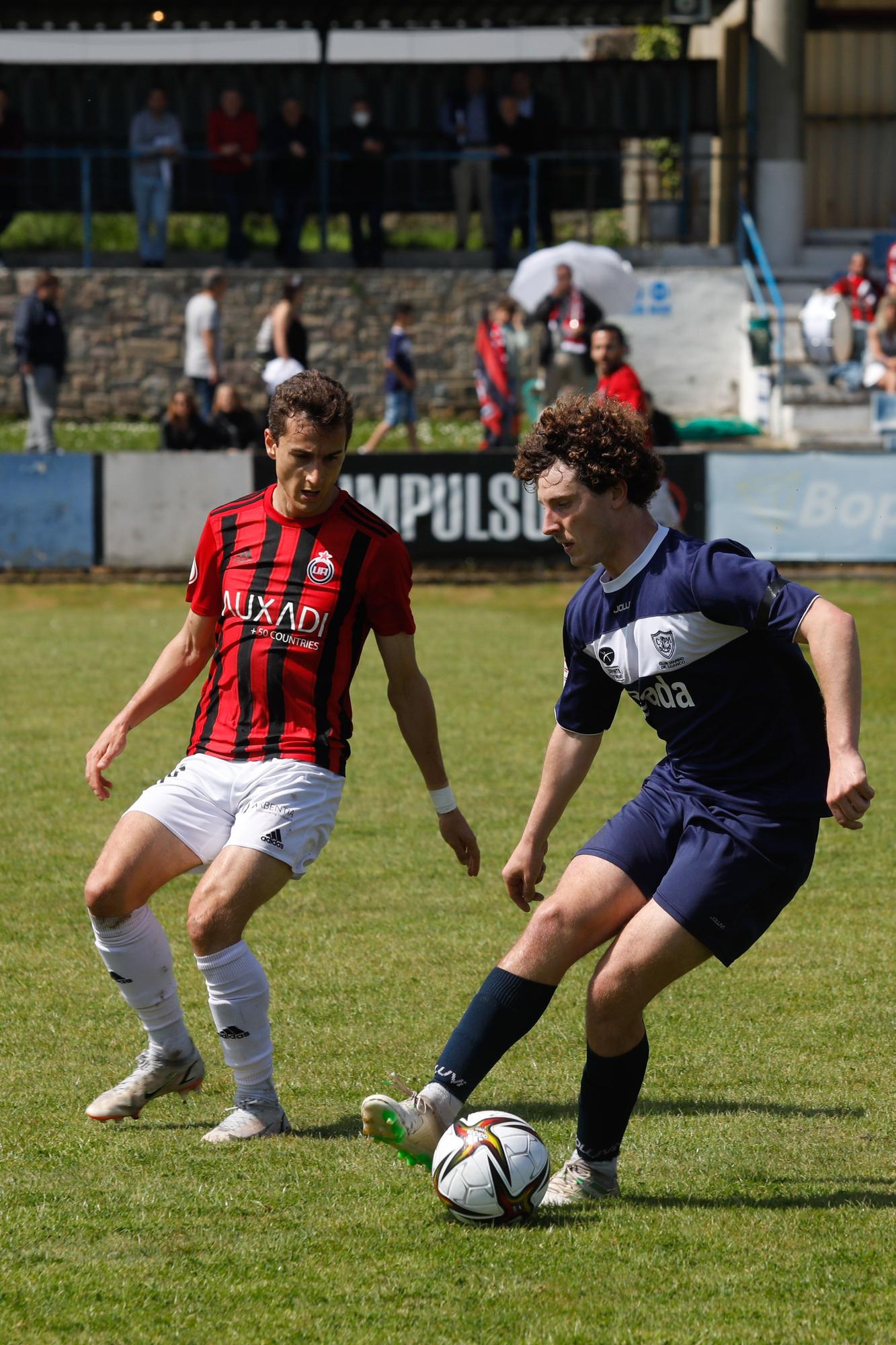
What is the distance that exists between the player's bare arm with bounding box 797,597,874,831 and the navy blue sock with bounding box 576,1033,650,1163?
889 millimetres

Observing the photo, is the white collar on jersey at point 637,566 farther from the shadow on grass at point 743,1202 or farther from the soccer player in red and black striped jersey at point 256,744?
the shadow on grass at point 743,1202

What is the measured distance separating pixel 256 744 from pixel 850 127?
81.4ft

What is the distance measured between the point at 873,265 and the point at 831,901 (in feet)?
64.5

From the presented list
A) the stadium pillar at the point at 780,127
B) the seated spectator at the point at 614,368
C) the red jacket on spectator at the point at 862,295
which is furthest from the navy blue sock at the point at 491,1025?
the stadium pillar at the point at 780,127

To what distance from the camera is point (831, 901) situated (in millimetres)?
7512

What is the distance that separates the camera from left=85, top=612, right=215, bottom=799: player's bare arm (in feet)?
17.4

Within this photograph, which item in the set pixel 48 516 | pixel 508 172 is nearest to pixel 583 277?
pixel 508 172

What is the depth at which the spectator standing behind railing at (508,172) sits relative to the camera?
78.4 feet

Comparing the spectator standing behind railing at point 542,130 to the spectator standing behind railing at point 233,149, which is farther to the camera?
the spectator standing behind railing at point 542,130

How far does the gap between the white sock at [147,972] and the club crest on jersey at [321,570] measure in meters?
→ 1.10

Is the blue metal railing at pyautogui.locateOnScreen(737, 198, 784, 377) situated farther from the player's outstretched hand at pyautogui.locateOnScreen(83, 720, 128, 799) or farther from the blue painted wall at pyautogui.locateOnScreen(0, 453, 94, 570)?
the player's outstretched hand at pyautogui.locateOnScreen(83, 720, 128, 799)

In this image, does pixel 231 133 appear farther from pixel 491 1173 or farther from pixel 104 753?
pixel 491 1173

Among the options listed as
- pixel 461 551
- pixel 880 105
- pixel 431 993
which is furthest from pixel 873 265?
pixel 431 993

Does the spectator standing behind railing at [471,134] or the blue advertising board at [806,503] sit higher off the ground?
the spectator standing behind railing at [471,134]
